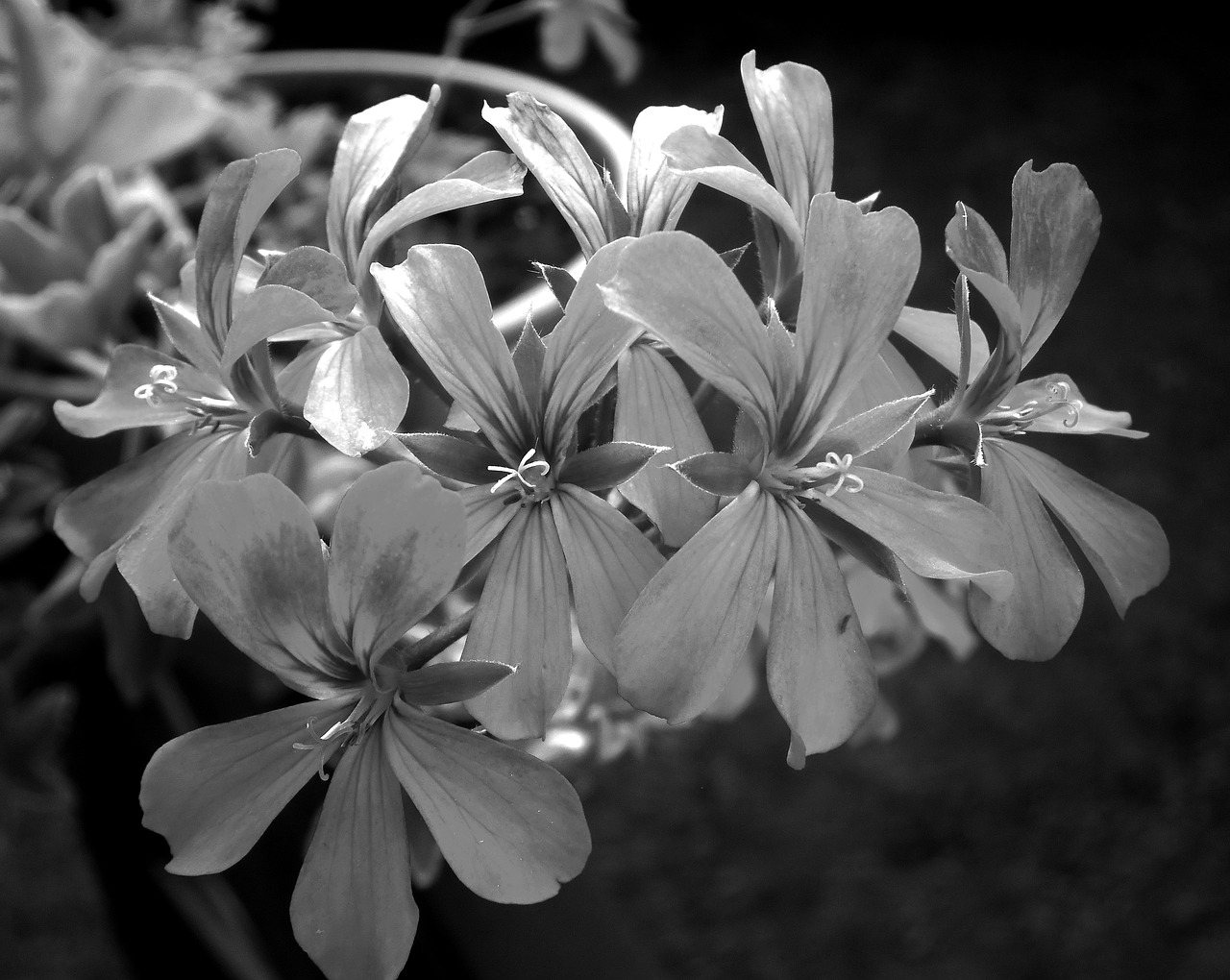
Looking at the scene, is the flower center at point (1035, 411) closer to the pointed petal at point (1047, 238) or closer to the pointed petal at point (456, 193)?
the pointed petal at point (1047, 238)

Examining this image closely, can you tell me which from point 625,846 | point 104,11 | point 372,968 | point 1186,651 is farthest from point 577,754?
point 104,11

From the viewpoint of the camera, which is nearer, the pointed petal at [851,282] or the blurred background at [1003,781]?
the pointed petal at [851,282]

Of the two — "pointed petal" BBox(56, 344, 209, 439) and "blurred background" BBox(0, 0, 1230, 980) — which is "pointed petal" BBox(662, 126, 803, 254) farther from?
"blurred background" BBox(0, 0, 1230, 980)

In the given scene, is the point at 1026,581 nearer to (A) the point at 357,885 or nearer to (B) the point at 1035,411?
(B) the point at 1035,411

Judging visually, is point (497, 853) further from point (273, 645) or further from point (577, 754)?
point (577, 754)

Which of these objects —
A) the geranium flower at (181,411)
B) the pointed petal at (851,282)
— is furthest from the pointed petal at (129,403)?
the pointed petal at (851,282)

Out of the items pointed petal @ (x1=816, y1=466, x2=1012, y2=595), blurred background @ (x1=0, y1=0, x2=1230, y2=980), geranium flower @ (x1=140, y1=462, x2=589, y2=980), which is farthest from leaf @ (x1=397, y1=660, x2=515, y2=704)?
blurred background @ (x1=0, y1=0, x2=1230, y2=980)

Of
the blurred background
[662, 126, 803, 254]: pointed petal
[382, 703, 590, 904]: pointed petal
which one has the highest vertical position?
[662, 126, 803, 254]: pointed petal
